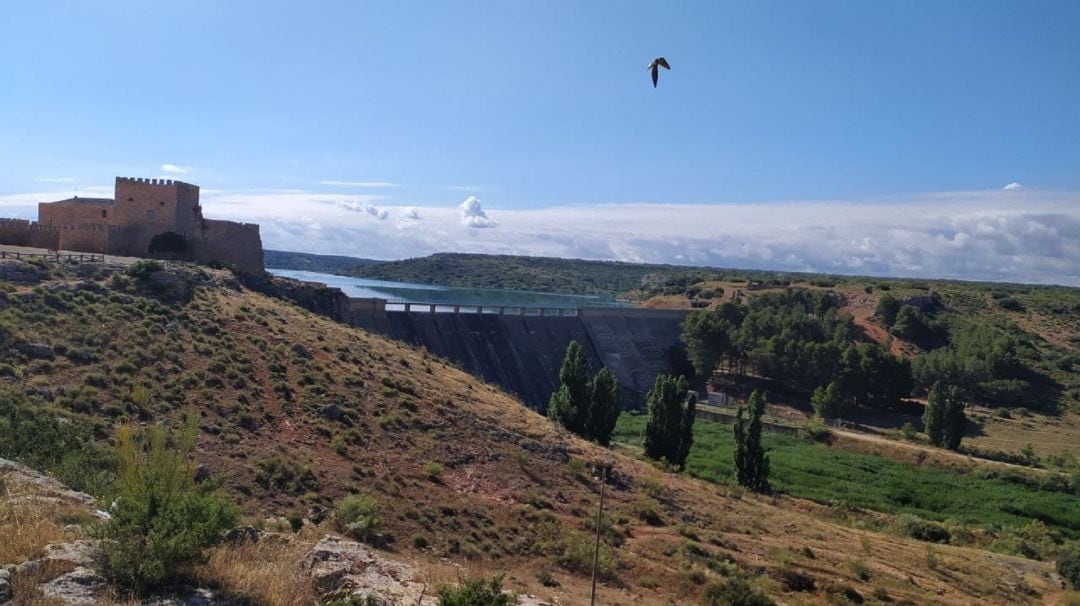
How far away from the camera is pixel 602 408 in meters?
34.4

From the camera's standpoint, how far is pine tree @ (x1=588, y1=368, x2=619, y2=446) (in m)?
34.2

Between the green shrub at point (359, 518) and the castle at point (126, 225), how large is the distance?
25.3 meters

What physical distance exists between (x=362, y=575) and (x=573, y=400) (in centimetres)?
2420

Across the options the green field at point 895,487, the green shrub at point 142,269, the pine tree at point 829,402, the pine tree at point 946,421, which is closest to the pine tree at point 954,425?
the pine tree at point 946,421

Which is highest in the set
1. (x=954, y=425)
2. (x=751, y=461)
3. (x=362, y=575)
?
(x=362, y=575)

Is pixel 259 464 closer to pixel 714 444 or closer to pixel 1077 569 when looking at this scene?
pixel 1077 569

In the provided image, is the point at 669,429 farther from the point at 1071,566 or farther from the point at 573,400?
the point at 1071,566

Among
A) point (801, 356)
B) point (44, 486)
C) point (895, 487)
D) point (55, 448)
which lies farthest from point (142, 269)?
point (801, 356)

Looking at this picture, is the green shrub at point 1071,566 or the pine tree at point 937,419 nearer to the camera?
the green shrub at point 1071,566

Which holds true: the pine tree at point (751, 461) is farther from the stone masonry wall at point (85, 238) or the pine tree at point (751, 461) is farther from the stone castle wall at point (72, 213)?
the stone castle wall at point (72, 213)

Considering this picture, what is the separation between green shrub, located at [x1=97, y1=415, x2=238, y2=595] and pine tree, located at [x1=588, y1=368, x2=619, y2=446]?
25.5 meters

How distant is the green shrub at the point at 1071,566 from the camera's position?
72.7ft

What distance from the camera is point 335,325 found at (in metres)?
34.8

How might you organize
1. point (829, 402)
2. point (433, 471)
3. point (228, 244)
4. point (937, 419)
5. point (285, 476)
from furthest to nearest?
point (829, 402), point (937, 419), point (228, 244), point (433, 471), point (285, 476)
